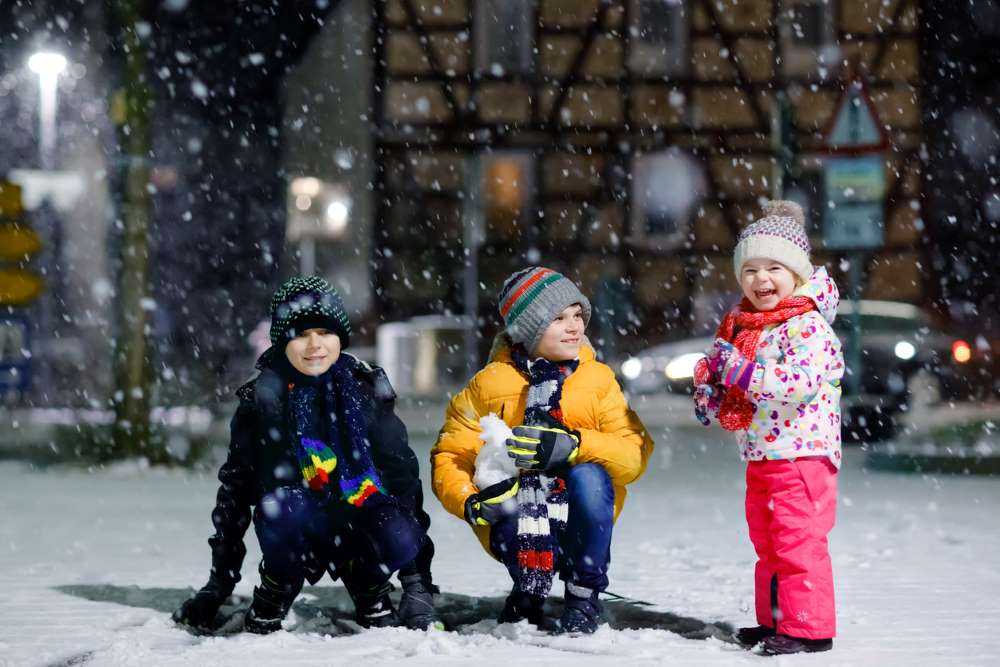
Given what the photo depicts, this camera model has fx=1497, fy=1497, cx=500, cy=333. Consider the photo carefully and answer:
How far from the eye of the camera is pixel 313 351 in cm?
464

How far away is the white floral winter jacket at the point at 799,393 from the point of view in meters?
4.34

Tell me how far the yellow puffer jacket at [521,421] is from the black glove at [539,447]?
9 cm

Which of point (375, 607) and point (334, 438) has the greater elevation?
point (334, 438)

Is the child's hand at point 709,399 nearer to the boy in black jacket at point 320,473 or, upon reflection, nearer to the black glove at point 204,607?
the boy in black jacket at point 320,473

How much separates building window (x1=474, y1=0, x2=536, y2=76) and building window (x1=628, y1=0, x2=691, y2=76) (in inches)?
69.3

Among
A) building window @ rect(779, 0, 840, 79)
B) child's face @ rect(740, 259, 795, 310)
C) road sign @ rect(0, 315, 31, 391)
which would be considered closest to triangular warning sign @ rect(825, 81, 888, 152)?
child's face @ rect(740, 259, 795, 310)

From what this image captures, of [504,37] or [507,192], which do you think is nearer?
[504,37]

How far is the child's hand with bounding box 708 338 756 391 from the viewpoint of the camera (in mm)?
4320

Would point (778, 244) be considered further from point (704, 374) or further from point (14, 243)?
point (14, 243)

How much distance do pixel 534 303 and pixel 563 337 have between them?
0.46 feet

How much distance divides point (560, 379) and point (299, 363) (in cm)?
82

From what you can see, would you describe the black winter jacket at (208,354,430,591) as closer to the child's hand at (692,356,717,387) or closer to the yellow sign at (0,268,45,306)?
the child's hand at (692,356,717,387)

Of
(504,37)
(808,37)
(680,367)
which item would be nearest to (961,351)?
(680,367)

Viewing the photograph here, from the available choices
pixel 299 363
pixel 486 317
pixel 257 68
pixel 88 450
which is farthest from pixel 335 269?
pixel 299 363
